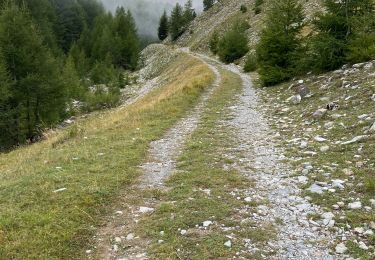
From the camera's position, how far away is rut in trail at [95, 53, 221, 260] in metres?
5.90

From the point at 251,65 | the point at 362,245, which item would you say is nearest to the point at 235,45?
the point at 251,65

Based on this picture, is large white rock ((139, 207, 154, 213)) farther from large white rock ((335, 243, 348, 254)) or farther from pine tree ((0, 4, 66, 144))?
pine tree ((0, 4, 66, 144))

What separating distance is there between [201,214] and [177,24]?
11474 cm

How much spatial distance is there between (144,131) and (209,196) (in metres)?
7.08

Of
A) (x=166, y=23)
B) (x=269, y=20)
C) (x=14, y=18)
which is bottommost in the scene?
(x=269, y=20)

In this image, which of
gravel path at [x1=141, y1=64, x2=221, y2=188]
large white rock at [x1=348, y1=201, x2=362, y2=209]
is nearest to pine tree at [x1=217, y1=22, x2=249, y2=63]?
gravel path at [x1=141, y1=64, x2=221, y2=188]

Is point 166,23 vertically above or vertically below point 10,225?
above

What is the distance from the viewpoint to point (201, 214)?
6.95 metres

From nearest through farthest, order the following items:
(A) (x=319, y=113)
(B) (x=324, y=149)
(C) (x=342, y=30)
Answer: (B) (x=324, y=149), (A) (x=319, y=113), (C) (x=342, y=30)

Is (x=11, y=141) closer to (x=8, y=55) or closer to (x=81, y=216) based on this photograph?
(x=8, y=55)

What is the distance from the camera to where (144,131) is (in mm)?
14391

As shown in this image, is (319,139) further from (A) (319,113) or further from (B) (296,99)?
(B) (296,99)

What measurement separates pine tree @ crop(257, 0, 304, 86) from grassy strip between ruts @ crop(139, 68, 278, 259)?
15.1 m

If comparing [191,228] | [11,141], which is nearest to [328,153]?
[191,228]
